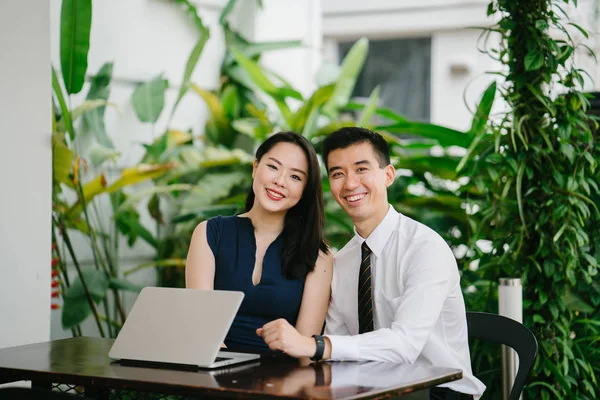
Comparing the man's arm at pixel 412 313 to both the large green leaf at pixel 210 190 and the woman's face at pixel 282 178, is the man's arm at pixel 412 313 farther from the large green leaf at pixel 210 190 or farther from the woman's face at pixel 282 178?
the large green leaf at pixel 210 190

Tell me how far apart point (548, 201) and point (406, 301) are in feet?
3.40

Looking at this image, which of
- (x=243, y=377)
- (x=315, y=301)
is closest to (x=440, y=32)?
(x=315, y=301)

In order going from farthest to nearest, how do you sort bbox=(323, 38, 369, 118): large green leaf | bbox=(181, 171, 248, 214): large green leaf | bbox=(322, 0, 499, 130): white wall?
bbox=(322, 0, 499, 130): white wall
bbox=(323, 38, 369, 118): large green leaf
bbox=(181, 171, 248, 214): large green leaf

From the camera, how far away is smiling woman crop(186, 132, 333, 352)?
2.29 m

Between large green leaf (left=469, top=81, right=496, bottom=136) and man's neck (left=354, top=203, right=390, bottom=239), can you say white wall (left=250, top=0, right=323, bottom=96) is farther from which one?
man's neck (left=354, top=203, right=390, bottom=239)

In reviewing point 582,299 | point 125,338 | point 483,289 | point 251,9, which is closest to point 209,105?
point 251,9

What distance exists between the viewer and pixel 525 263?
2918mm

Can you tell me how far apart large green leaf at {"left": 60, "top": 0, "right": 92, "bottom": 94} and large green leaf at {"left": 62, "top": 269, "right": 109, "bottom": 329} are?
2.68 feet

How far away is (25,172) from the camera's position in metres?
2.62

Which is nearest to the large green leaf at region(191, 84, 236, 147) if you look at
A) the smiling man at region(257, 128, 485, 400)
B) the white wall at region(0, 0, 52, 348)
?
the white wall at region(0, 0, 52, 348)

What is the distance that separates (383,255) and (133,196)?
1.87 meters

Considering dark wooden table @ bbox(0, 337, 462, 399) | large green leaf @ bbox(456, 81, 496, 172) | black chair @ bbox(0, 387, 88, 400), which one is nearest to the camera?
black chair @ bbox(0, 387, 88, 400)

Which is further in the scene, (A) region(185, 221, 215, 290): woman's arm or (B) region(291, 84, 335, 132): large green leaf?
(B) region(291, 84, 335, 132): large green leaf

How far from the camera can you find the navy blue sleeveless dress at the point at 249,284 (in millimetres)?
2295
